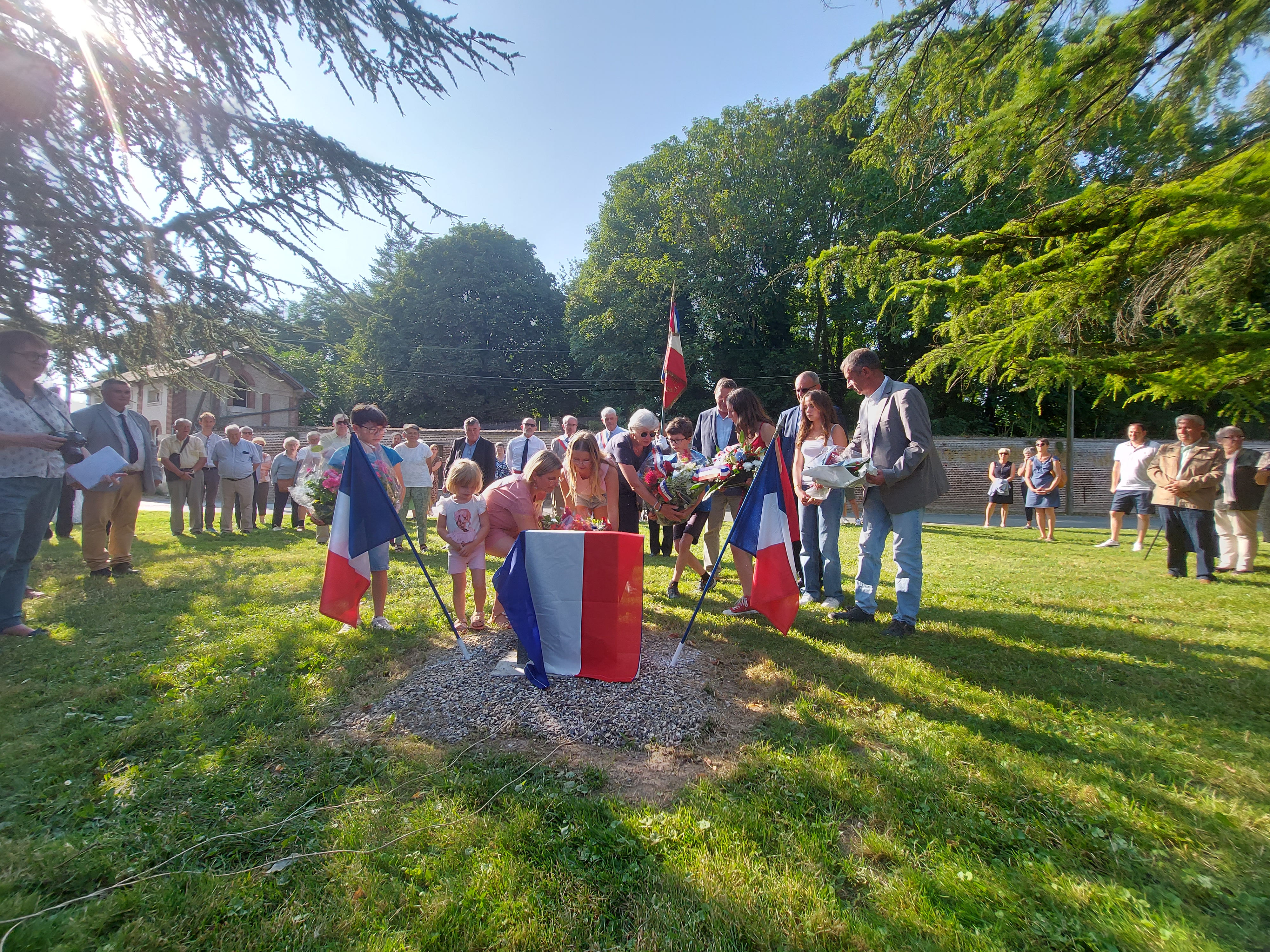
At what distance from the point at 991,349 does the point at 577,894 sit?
20.9 ft

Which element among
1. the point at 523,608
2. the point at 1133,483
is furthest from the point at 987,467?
the point at 523,608

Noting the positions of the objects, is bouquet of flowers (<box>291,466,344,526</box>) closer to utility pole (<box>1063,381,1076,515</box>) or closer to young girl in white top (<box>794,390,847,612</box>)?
young girl in white top (<box>794,390,847,612</box>)

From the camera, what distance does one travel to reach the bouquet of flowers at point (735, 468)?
5.33 metres

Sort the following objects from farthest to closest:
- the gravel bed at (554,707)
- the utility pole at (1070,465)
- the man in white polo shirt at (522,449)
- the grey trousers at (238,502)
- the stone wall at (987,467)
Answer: the stone wall at (987,467) → the utility pole at (1070,465) → the grey trousers at (238,502) → the man in white polo shirt at (522,449) → the gravel bed at (554,707)

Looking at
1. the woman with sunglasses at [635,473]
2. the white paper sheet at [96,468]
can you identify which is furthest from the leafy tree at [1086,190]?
the white paper sheet at [96,468]

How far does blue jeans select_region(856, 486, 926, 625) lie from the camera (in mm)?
4785

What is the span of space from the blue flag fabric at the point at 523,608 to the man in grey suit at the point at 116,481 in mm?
5294

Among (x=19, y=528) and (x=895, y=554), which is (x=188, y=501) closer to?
(x=19, y=528)

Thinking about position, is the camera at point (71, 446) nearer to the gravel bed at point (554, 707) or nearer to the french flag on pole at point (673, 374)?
the gravel bed at point (554, 707)

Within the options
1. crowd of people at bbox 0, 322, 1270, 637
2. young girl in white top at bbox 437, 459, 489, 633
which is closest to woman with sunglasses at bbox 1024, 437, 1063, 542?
crowd of people at bbox 0, 322, 1270, 637

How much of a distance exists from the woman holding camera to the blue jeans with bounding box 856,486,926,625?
714 cm

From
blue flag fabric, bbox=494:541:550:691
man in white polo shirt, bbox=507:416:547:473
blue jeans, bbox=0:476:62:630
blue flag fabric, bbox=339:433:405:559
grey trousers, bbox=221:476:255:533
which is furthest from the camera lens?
grey trousers, bbox=221:476:255:533

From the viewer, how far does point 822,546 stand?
18.7 ft

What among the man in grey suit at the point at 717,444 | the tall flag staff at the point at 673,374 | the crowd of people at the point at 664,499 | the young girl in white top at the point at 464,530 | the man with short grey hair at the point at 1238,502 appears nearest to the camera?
the crowd of people at the point at 664,499
